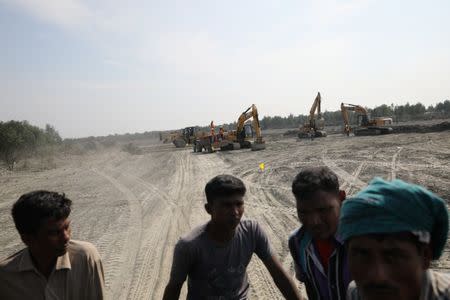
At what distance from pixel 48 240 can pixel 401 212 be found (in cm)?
199

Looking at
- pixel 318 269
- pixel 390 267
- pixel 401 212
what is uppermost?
pixel 401 212

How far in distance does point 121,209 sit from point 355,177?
324 inches

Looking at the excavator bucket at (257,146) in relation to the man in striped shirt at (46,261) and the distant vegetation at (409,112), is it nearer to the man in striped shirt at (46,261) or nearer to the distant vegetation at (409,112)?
the man in striped shirt at (46,261)

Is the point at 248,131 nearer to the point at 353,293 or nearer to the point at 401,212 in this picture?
the point at 353,293

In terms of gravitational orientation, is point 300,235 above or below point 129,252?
above

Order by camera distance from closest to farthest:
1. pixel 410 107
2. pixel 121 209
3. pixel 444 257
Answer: pixel 444 257, pixel 121 209, pixel 410 107

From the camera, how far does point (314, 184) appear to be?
2.32 metres

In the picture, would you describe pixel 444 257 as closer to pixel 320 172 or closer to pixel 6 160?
pixel 320 172

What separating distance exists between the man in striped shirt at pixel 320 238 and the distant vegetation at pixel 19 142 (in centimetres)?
2854

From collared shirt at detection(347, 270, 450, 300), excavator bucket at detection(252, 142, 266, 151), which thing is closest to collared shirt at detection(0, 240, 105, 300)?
collared shirt at detection(347, 270, 450, 300)

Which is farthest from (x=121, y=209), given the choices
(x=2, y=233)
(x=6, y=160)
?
(x=6, y=160)

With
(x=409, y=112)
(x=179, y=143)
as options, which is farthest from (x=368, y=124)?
(x=409, y=112)

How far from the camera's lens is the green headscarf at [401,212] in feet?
3.92

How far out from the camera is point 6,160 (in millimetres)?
27719
